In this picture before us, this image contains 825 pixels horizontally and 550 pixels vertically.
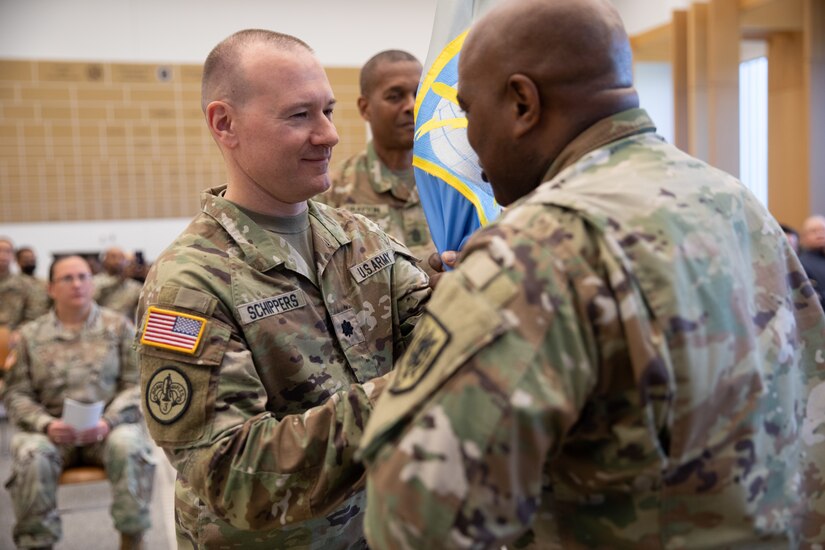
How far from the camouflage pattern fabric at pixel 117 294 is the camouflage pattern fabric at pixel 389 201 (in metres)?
3.88

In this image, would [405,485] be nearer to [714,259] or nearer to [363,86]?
[714,259]

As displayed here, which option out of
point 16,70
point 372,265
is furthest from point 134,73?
point 372,265

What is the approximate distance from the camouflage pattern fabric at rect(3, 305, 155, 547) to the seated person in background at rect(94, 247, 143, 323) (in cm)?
224

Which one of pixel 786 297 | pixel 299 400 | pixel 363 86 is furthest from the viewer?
pixel 363 86

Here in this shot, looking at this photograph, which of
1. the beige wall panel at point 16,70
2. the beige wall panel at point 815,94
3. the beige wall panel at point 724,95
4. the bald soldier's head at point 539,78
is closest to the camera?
Answer: the bald soldier's head at point 539,78

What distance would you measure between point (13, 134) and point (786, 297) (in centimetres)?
736

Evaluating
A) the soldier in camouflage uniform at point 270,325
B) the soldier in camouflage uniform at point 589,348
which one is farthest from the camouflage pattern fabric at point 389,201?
the soldier in camouflage uniform at point 589,348

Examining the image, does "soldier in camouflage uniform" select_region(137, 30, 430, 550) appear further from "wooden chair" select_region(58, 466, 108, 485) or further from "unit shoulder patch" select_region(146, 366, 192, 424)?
"wooden chair" select_region(58, 466, 108, 485)

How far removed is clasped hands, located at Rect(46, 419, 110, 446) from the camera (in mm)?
4043

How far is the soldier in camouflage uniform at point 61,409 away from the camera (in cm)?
388

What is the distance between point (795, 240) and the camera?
5785 mm

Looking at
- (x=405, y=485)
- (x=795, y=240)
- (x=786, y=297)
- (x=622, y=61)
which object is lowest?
(x=795, y=240)

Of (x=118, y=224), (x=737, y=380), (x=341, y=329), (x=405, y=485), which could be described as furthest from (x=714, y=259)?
(x=118, y=224)

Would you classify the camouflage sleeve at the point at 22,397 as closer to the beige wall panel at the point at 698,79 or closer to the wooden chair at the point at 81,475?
the wooden chair at the point at 81,475
